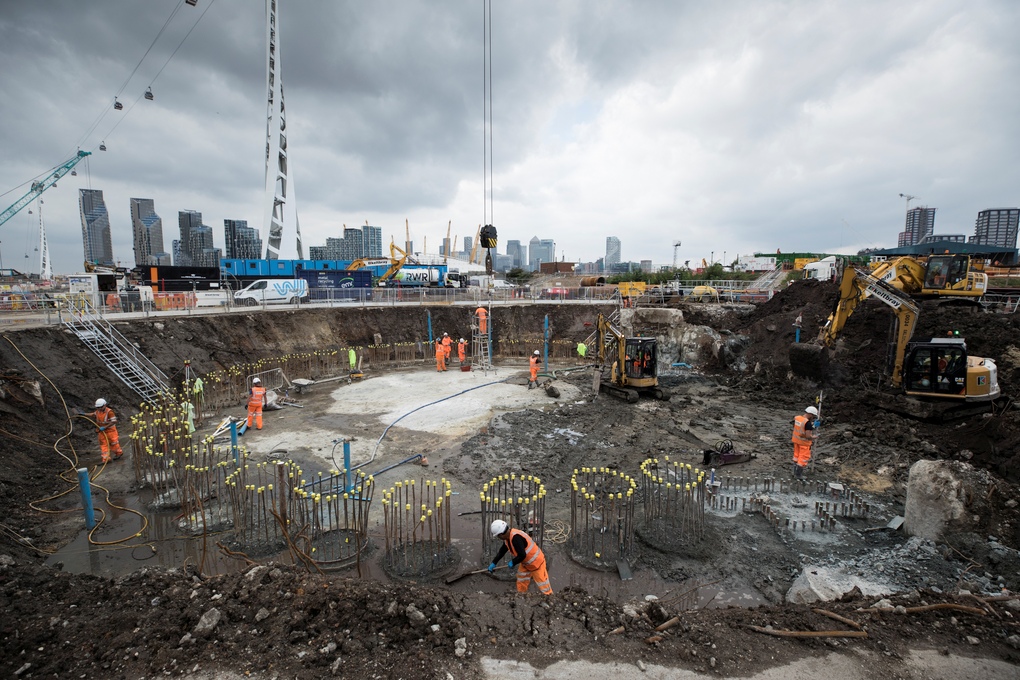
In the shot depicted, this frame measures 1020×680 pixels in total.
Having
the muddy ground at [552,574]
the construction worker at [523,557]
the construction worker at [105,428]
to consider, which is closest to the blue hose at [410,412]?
the muddy ground at [552,574]

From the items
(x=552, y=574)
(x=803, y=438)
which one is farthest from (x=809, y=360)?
(x=552, y=574)

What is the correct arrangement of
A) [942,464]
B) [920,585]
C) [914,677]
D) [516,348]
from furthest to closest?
[516,348], [942,464], [920,585], [914,677]

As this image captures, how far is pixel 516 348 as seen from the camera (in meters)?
27.7

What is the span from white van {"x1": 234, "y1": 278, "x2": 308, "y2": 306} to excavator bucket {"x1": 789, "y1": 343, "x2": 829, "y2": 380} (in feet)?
84.8

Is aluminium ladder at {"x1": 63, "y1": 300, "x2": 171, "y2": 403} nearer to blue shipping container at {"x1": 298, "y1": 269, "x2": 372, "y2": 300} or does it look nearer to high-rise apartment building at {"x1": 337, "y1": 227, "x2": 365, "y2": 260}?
blue shipping container at {"x1": 298, "y1": 269, "x2": 372, "y2": 300}

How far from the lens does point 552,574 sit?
731 cm

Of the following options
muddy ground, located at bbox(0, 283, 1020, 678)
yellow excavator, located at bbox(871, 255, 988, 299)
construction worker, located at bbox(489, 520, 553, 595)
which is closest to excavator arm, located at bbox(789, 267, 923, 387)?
muddy ground, located at bbox(0, 283, 1020, 678)

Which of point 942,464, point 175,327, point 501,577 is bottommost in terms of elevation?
point 501,577

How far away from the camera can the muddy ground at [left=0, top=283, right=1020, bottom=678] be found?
4.44 meters

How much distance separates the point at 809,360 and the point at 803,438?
9.01m

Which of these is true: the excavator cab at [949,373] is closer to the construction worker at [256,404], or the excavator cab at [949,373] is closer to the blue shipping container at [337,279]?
the construction worker at [256,404]

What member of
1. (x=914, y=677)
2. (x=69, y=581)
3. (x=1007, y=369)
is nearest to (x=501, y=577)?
(x=914, y=677)

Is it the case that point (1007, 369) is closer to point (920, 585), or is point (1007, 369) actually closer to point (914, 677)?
point (920, 585)

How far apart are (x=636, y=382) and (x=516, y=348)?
Answer: 11471 millimetres
